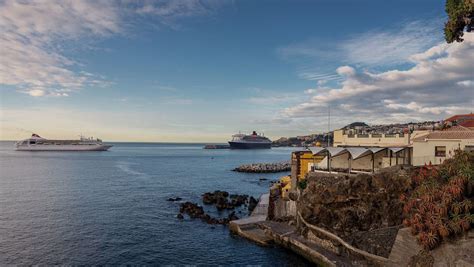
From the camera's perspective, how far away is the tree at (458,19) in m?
20.7

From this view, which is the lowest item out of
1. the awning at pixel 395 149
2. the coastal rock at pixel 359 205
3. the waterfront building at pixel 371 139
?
the coastal rock at pixel 359 205

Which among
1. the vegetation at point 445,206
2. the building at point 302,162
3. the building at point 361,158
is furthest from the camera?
the building at point 302,162

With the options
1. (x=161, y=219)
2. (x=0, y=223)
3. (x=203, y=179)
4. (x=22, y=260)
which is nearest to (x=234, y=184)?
(x=203, y=179)

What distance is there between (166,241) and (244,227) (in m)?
6.94

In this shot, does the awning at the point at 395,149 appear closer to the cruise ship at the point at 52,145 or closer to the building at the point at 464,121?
the building at the point at 464,121

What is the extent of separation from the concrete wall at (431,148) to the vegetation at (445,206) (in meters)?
7.31

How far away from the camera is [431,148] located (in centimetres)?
2738

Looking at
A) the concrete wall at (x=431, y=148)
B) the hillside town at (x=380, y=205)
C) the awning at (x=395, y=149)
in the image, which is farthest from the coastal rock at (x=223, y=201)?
the concrete wall at (x=431, y=148)

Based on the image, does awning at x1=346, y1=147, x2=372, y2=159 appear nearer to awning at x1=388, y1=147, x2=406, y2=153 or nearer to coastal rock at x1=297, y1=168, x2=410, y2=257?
awning at x1=388, y1=147, x2=406, y2=153

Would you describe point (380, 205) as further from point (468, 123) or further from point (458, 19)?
point (468, 123)

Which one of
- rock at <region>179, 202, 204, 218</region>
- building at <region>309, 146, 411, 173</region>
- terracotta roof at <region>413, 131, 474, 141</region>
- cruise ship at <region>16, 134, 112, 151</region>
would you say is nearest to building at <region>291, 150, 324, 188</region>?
building at <region>309, 146, 411, 173</region>

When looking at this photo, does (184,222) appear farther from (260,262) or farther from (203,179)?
(203,179)

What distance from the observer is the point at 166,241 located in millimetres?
28453

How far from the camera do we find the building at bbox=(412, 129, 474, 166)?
25891 mm
